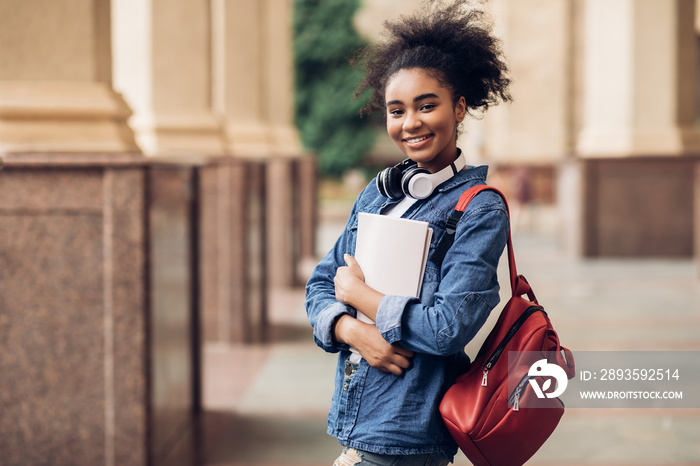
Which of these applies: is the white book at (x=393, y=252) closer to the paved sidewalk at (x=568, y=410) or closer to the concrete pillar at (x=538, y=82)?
the paved sidewalk at (x=568, y=410)

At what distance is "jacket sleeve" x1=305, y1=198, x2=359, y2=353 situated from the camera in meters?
2.06

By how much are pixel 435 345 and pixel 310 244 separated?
1245cm

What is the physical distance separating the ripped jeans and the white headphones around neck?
63cm

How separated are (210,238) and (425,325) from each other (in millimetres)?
5864

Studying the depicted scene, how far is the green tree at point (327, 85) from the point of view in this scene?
34188 millimetres

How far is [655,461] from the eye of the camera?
438 centimetres

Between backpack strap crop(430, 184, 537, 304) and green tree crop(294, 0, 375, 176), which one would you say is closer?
backpack strap crop(430, 184, 537, 304)

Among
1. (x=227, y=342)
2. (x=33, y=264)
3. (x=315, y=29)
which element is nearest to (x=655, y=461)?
(x=33, y=264)

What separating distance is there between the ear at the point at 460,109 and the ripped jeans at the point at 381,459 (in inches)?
32.4

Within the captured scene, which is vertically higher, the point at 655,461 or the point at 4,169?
the point at 4,169

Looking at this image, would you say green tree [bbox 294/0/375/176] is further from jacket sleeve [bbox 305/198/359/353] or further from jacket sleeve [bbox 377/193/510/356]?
jacket sleeve [bbox 377/193/510/356]

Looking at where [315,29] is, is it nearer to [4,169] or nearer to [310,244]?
[310,244]


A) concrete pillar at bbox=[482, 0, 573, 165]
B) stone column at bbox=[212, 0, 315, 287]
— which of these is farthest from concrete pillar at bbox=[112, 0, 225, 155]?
concrete pillar at bbox=[482, 0, 573, 165]

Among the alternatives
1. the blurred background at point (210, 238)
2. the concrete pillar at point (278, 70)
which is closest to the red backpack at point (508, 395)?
the blurred background at point (210, 238)
